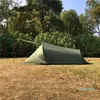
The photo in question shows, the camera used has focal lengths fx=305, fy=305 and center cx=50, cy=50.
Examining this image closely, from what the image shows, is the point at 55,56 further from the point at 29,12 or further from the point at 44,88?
the point at 29,12

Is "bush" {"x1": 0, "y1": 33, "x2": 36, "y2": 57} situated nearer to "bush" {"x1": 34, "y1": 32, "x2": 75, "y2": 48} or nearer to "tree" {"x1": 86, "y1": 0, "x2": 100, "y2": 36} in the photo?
"bush" {"x1": 34, "y1": 32, "x2": 75, "y2": 48}

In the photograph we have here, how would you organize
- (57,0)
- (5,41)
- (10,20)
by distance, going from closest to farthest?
(5,41)
(10,20)
(57,0)

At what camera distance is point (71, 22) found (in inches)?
1845

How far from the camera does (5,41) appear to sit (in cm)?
2484

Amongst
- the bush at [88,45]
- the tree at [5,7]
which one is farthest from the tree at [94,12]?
the bush at [88,45]

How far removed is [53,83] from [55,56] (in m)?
6.44

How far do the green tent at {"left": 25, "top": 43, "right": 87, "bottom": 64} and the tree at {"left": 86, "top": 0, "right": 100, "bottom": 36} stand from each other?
28.8 meters

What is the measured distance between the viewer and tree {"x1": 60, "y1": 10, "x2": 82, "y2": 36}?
151 ft

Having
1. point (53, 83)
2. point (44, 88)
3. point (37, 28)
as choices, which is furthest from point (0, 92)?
point (37, 28)

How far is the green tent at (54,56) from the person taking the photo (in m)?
14.4

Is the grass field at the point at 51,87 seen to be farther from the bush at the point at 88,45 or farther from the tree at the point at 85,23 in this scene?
the tree at the point at 85,23

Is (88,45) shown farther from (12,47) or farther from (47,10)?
(47,10)

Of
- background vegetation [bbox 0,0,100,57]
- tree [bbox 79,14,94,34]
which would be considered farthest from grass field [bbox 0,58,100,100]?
tree [bbox 79,14,94,34]

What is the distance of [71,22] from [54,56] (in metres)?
32.8
